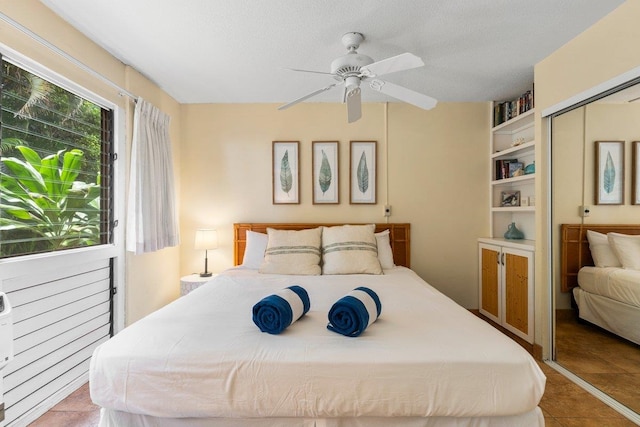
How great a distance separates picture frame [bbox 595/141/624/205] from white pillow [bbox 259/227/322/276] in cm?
217

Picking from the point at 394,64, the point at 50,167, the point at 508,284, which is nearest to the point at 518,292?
the point at 508,284

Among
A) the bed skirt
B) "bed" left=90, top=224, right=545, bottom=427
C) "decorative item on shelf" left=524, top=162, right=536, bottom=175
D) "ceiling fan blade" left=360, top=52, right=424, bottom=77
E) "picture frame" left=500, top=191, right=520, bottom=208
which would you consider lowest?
the bed skirt

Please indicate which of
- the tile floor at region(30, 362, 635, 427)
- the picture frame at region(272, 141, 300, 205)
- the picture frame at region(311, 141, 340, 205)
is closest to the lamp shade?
the picture frame at region(272, 141, 300, 205)

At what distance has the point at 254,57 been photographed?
2.61 meters

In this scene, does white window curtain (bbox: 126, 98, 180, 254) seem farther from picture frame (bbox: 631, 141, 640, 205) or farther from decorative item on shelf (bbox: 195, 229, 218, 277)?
picture frame (bbox: 631, 141, 640, 205)

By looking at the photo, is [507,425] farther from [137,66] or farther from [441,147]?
[137,66]

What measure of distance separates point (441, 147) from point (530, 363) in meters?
2.78

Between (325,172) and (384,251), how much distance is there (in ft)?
3.62

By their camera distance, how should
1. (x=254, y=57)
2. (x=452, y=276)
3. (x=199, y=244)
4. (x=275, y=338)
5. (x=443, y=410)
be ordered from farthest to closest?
(x=452, y=276) < (x=199, y=244) < (x=254, y=57) < (x=275, y=338) < (x=443, y=410)

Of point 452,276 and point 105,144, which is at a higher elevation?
point 105,144

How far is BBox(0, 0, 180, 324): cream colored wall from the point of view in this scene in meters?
1.86

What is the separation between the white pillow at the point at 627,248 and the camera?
1977mm

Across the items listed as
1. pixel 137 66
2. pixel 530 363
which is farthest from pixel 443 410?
pixel 137 66

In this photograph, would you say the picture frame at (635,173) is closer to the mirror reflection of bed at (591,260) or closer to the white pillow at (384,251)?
the mirror reflection of bed at (591,260)
